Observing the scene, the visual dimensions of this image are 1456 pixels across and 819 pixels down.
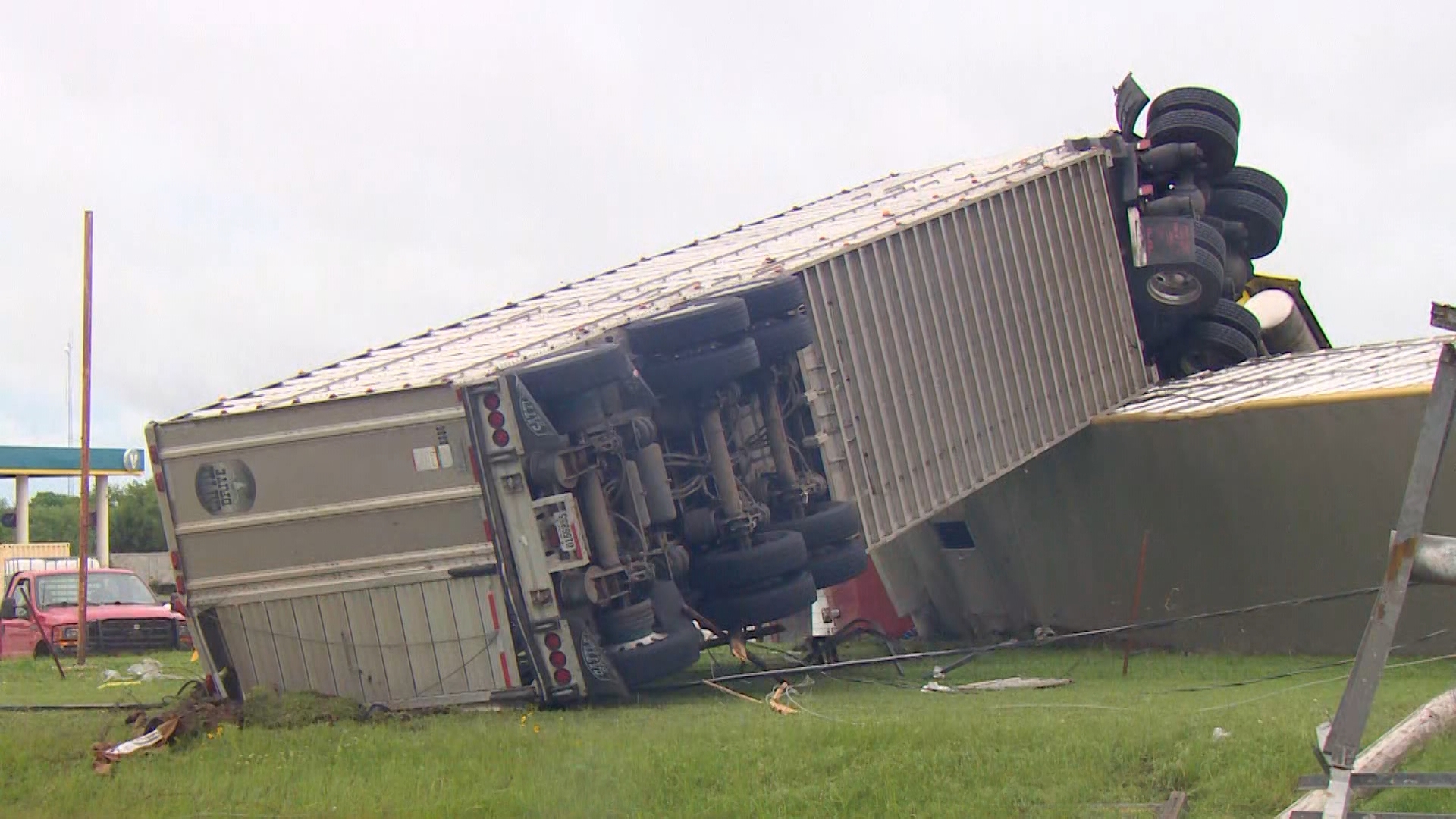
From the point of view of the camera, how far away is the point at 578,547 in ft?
35.7

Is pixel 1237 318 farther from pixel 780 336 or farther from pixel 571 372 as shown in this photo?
pixel 571 372

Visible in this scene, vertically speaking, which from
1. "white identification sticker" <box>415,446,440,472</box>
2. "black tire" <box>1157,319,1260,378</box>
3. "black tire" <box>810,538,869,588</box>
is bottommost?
"black tire" <box>810,538,869,588</box>

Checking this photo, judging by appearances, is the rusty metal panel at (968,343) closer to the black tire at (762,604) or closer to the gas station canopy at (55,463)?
the black tire at (762,604)

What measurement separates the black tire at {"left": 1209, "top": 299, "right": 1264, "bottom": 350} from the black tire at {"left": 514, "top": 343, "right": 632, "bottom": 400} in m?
10.2

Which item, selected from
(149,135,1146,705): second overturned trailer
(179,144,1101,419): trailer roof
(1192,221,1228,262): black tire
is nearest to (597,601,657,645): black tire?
(149,135,1146,705): second overturned trailer

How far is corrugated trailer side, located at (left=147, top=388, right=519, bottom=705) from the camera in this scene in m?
11.0

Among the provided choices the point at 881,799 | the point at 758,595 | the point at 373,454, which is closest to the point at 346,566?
the point at 373,454

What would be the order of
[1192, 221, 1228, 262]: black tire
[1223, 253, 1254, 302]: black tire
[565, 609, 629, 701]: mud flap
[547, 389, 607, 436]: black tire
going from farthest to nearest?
[1223, 253, 1254, 302]: black tire, [1192, 221, 1228, 262]: black tire, [547, 389, 607, 436]: black tire, [565, 609, 629, 701]: mud flap

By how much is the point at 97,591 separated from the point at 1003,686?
1468cm

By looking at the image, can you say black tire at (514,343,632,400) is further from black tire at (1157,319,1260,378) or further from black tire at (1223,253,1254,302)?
black tire at (1223,253,1254,302)

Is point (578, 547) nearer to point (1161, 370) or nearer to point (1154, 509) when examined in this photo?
point (1154, 509)

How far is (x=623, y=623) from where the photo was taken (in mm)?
11398

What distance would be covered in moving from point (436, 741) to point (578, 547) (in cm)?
195

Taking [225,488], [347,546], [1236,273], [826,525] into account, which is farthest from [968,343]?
[225,488]
